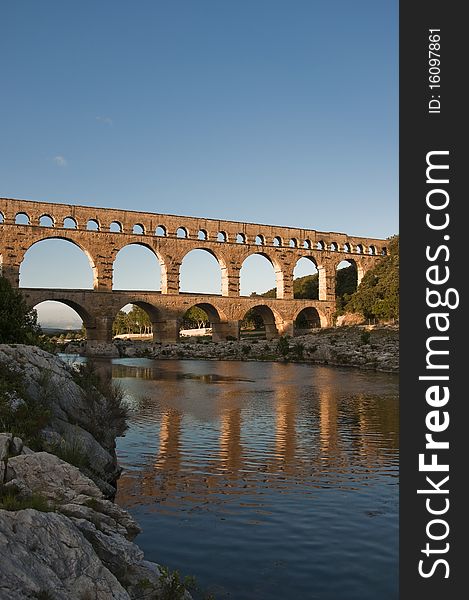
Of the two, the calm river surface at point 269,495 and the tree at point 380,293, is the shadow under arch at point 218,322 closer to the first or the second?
A: the tree at point 380,293

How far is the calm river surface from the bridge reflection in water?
0.04 m

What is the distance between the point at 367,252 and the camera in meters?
75.9

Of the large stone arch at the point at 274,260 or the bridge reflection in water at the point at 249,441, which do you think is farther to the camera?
the large stone arch at the point at 274,260

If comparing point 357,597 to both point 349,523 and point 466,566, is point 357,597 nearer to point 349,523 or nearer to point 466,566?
point 466,566

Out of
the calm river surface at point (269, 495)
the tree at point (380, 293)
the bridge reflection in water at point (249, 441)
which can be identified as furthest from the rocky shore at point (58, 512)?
the tree at point (380, 293)

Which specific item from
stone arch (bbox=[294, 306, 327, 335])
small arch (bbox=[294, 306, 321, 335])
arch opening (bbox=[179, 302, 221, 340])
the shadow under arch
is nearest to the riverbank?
stone arch (bbox=[294, 306, 327, 335])

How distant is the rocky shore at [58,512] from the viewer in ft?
14.5

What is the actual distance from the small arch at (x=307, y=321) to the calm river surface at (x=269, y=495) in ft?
163

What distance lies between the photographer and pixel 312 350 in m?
44.6

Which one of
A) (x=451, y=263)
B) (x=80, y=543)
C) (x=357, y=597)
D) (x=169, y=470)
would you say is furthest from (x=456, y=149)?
(x=169, y=470)

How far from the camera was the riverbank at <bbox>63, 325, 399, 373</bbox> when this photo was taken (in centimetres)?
3844

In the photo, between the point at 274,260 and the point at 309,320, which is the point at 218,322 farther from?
the point at 309,320

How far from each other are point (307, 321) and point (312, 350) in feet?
95.4

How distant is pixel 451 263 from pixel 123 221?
54261 mm
